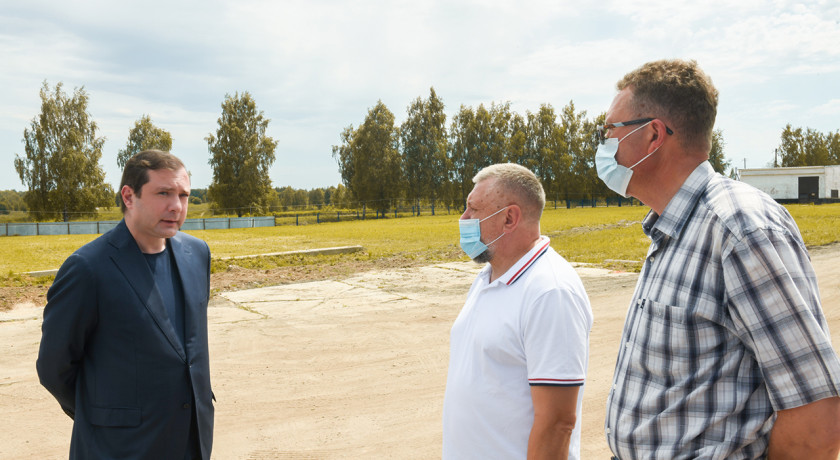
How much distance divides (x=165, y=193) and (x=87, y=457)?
123cm

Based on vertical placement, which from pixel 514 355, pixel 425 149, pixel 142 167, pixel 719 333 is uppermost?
pixel 425 149

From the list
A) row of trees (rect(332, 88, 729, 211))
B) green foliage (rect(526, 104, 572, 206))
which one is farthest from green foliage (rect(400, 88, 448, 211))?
green foliage (rect(526, 104, 572, 206))

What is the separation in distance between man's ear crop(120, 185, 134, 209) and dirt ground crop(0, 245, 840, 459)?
2266 millimetres

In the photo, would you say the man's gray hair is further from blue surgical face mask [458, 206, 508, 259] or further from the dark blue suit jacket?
the dark blue suit jacket

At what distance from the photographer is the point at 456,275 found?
12.8m

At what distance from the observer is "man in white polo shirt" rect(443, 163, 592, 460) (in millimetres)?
2035

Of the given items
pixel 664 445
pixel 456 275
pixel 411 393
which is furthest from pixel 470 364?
pixel 456 275

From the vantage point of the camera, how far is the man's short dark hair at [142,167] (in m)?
2.74

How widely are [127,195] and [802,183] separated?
66731 millimetres

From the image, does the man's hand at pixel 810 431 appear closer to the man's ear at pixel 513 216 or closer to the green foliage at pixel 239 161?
the man's ear at pixel 513 216

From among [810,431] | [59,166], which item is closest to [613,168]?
[810,431]

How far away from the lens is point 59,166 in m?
46.6

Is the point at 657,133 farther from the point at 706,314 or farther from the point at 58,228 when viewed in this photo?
the point at 58,228

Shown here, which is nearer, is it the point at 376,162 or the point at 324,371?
the point at 324,371
